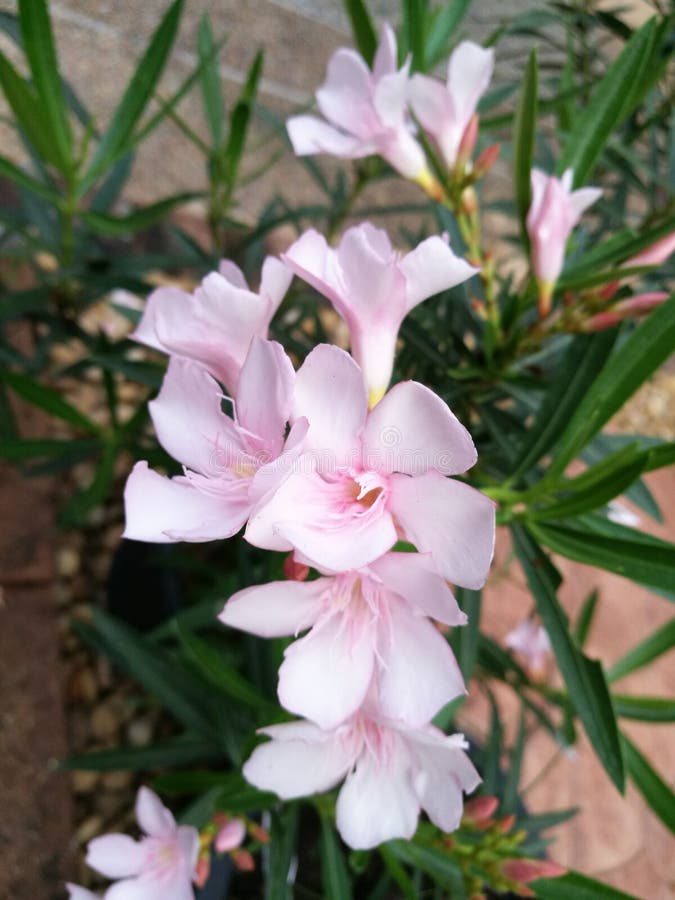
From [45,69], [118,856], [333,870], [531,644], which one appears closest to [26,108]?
[45,69]

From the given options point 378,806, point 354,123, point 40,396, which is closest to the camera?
point 378,806

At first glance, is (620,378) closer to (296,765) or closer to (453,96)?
(453,96)

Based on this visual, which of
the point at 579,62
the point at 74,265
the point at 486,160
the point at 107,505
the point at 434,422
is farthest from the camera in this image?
the point at 107,505

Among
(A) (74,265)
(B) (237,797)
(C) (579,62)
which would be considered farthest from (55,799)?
(C) (579,62)

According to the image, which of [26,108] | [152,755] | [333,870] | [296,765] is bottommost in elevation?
[152,755]

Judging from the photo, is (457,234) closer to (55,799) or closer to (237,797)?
(237,797)

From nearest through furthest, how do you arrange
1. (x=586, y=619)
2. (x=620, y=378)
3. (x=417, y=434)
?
(x=417, y=434) < (x=620, y=378) < (x=586, y=619)

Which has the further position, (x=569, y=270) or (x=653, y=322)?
(x=569, y=270)
